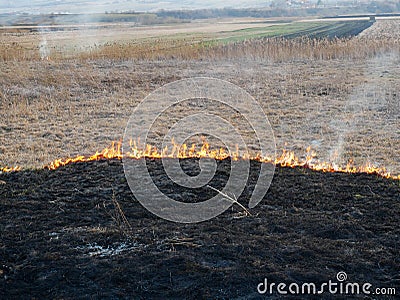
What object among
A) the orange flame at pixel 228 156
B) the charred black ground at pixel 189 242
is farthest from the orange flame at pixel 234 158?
the charred black ground at pixel 189 242

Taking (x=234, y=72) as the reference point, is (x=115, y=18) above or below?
above

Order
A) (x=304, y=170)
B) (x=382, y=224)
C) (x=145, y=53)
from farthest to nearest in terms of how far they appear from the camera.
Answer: (x=145, y=53)
(x=304, y=170)
(x=382, y=224)

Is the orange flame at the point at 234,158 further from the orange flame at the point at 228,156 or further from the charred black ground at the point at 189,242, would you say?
the charred black ground at the point at 189,242

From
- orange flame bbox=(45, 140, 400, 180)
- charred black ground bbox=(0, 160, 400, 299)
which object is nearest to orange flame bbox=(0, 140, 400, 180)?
orange flame bbox=(45, 140, 400, 180)

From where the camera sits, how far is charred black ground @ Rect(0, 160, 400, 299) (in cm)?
251

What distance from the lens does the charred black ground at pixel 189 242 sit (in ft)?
8.24

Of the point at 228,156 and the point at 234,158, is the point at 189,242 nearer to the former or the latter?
the point at 234,158

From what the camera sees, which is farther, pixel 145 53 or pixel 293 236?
pixel 145 53

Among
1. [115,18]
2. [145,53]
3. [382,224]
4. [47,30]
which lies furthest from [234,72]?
[115,18]

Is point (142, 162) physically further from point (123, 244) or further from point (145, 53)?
point (145, 53)

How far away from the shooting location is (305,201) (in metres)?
3.71

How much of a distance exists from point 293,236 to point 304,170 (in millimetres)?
1478

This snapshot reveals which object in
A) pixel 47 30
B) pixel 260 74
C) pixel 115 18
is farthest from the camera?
pixel 115 18

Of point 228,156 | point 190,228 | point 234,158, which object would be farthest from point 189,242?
point 228,156
